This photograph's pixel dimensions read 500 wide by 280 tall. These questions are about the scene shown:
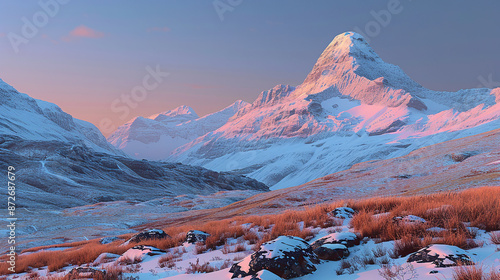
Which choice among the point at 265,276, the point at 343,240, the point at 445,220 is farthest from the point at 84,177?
the point at 445,220

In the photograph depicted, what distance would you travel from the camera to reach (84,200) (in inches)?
4028

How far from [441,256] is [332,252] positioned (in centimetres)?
244

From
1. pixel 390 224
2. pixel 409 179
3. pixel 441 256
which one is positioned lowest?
pixel 441 256

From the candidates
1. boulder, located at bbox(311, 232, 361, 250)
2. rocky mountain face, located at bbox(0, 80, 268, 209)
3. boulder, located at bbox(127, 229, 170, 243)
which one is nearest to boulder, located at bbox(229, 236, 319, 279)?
boulder, located at bbox(311, 232, 361, 250)

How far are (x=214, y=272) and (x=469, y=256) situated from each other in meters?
5.42

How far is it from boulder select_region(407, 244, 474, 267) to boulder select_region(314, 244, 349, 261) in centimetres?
164

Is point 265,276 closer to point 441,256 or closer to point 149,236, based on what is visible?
point 441,256

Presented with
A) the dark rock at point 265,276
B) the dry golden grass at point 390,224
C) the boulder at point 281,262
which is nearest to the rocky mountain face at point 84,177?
the dry golden grass at point 390,224

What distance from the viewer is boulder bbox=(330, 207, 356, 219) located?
11896mm

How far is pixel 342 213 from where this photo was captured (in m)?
12.1

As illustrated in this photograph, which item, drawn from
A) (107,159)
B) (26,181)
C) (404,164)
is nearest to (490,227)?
(404,164)

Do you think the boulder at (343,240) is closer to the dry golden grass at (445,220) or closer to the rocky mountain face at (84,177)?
the dry golden grass at (445,220)

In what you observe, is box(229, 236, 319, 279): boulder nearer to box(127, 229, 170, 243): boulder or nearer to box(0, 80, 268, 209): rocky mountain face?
box(127, 229, 170, 243): boulder

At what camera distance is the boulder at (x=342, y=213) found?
39.0 ft
